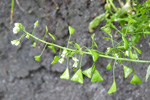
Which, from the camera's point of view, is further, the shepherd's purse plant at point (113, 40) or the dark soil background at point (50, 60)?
the dark soil background at point (50, 60)

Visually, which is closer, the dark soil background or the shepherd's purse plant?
the shepherd's purse plant

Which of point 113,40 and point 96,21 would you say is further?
point 96,21

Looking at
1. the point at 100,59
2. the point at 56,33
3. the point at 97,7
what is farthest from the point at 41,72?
the point at 97,7

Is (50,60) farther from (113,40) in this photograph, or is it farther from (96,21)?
(113,40)

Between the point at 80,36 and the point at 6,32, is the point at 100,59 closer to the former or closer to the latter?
the point at 80,36

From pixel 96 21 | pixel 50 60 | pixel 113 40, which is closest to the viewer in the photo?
pixel 113 40

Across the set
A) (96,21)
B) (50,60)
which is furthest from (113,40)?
(50,60)

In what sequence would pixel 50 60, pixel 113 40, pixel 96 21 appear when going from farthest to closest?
pixel 50 60, pixel 96 21, pixel 113 40

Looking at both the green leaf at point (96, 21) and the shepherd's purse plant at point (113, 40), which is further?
the green leaf at point (96, 21)
